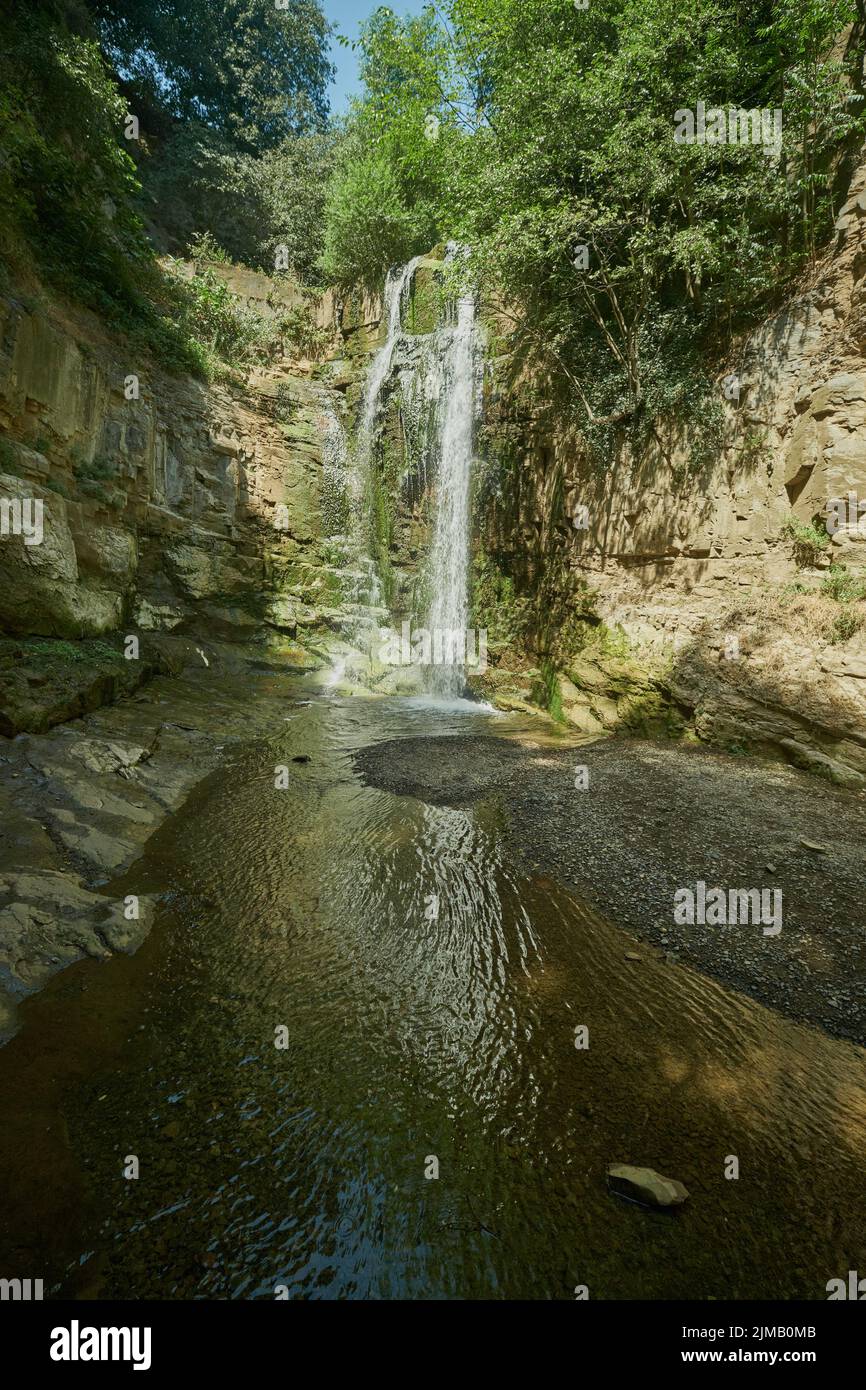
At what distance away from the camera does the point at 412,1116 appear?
274cm

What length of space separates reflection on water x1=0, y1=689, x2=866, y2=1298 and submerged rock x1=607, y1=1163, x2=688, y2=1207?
0.05 m

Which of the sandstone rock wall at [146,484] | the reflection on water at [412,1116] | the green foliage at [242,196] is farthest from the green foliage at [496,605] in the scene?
the green foliage at [242,196]

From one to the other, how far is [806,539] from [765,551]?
2.24 feet

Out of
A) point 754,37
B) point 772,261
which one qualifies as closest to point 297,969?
point 772,261

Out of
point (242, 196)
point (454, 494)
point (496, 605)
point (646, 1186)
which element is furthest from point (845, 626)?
point (242, 196)

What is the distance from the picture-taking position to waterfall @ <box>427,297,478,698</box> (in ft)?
49.6

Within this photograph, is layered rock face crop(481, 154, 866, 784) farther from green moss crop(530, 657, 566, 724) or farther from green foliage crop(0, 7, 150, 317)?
Result: green foliage crop(0, 7, 150, 317)

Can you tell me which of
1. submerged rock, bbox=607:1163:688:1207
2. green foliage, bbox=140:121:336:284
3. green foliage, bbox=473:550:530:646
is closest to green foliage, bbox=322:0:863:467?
green foliage, bbox=473:550:530:646

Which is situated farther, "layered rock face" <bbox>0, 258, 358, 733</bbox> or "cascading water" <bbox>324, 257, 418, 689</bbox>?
"cascading water" <bbox>324, 257, 418, 689</bbox>

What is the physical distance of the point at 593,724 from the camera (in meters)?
10.4

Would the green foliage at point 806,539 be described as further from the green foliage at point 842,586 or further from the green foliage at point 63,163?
the green foliage at point 63,163

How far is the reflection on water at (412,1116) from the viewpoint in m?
2.11
